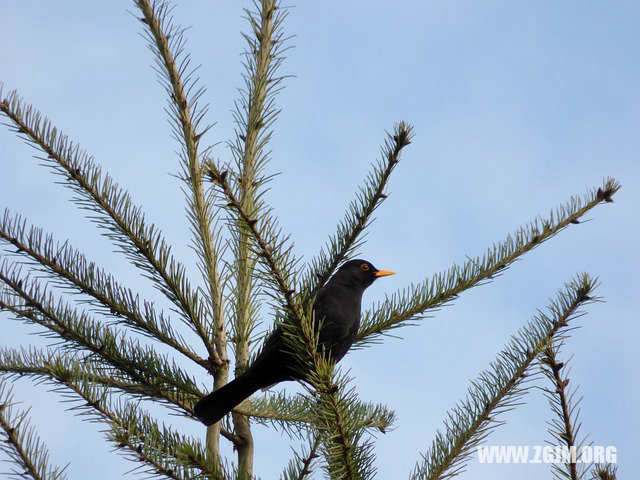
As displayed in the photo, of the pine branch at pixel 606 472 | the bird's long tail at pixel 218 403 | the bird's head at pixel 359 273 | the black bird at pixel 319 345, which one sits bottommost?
the pine branch at pixel 606 472

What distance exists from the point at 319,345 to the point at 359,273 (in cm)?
70

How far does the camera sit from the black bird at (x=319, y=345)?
281cm

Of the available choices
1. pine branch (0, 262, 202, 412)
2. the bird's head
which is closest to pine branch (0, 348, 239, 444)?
pine branch (0, 262, 202, 412)

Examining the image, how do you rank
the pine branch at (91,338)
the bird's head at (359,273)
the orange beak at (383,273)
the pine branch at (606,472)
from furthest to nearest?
1. the orange beak at (383,273)
2. the bird's head at (359,273)
3. the pine branch at (91,338)
4. the pine branch at (606,472)

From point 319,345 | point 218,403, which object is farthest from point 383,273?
point 218,403

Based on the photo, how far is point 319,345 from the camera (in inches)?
142

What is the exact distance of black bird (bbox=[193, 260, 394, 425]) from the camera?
2812mm

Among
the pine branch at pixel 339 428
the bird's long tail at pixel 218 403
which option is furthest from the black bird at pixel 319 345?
the pine branch at pixel 339 428

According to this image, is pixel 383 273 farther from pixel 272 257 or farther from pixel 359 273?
pixel 272 257

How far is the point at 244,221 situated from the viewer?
2.16 m

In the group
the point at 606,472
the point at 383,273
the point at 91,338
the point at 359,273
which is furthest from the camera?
the point at 383,273

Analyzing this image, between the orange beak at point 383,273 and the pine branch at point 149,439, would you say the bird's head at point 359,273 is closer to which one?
the orange beak at point 383,273

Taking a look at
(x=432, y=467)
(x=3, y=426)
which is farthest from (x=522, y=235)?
(x=3, y=426)

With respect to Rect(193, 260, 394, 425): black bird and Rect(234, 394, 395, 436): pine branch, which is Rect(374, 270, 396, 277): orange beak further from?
Rect(234, 394, 395, 436): pine branch
